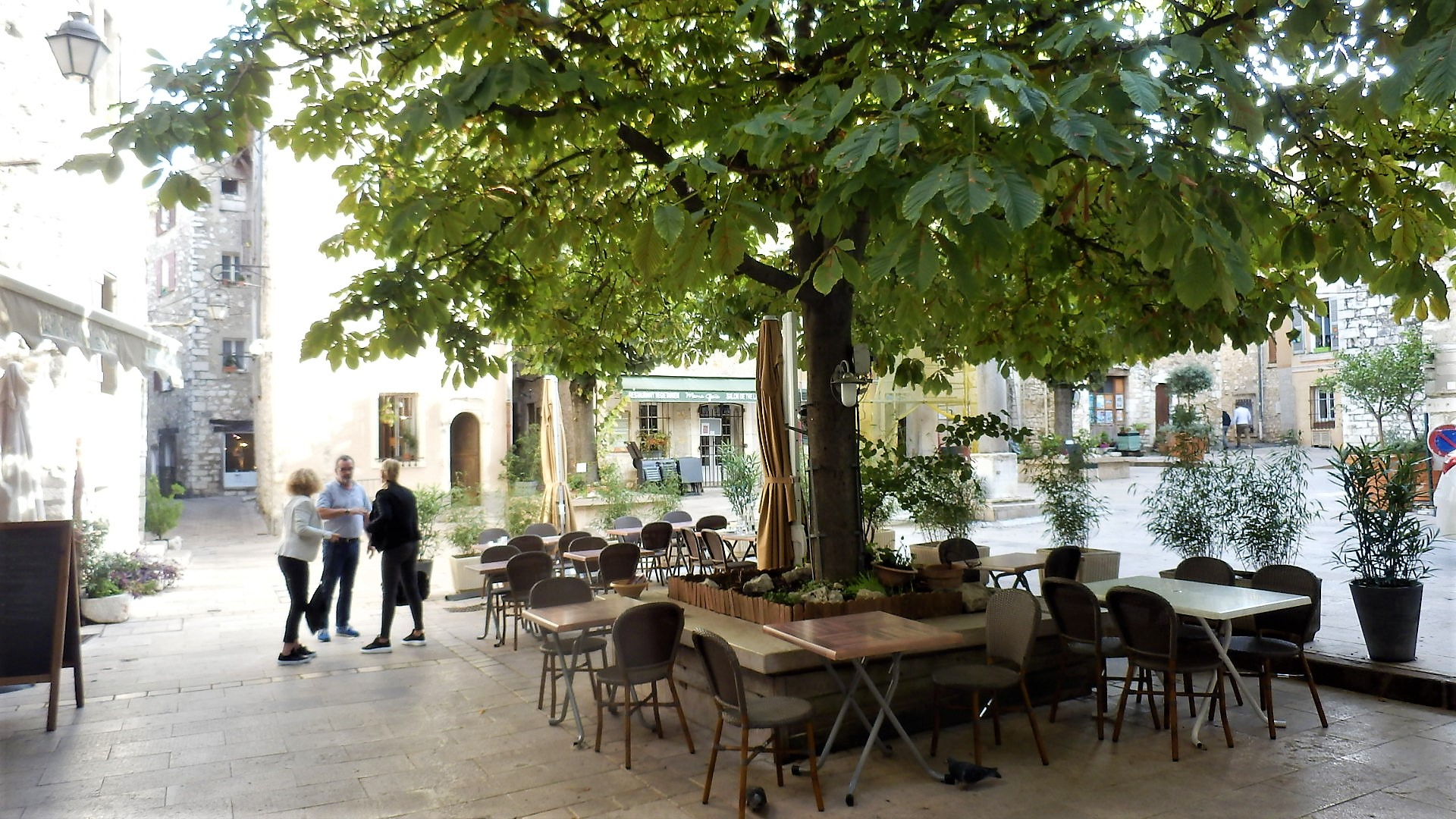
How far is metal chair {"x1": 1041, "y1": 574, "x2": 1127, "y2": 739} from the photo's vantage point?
5.20 metres

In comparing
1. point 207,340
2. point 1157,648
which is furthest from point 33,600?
point 207,340

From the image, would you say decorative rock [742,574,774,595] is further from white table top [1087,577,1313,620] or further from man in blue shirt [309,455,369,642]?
man in blue shirt [309,455,369,642]

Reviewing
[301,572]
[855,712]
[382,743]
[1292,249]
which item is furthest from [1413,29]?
[301,572]

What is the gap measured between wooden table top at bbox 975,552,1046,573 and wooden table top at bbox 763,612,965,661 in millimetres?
2813

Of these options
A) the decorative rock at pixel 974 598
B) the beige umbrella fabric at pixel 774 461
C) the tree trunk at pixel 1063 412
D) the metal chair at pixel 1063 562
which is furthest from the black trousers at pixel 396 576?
the tree trunk at pixel 1063 412

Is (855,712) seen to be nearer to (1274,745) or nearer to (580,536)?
(1274,745)

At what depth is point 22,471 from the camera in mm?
7090

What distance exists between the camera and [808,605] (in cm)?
551

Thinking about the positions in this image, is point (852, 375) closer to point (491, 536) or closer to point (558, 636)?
point (558, 636)

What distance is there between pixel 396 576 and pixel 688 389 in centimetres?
1656

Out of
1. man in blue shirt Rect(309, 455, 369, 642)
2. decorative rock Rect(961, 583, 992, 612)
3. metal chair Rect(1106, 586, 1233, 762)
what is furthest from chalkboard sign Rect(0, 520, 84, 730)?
metal chair Rect(1106, 586, 1233, 762)

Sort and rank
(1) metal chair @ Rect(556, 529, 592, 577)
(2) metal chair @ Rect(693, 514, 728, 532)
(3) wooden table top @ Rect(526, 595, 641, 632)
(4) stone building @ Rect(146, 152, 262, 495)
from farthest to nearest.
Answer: (4) stone building @ Rect(146, 152, 262, 495), (2) metal chair @ Rect(693, 514, 728, 532), (1) metal chair @ Rect(556, 529, 592, 577), (3) wooden table top @ Rect(526, 595, 641, 632)

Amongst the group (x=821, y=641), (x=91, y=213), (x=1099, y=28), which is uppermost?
(x=91, y=213)

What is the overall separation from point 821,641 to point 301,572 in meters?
4.72
